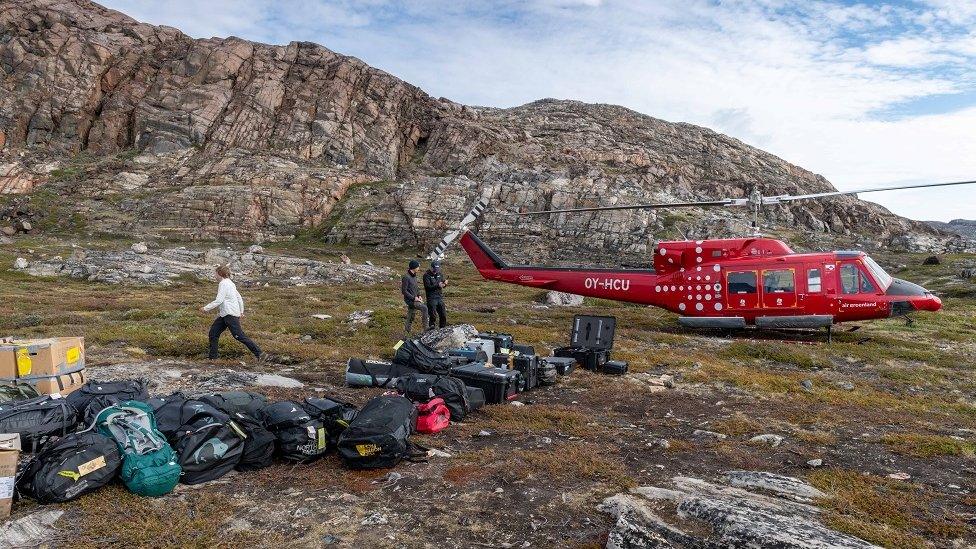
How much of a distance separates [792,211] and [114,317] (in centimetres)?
8221

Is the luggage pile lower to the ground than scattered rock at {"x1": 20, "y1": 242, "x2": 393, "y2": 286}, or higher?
lower

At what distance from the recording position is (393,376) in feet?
32.0

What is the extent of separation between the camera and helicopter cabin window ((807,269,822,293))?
15454 millimetres

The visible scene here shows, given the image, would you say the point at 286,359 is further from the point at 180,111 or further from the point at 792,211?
the point at 792,211

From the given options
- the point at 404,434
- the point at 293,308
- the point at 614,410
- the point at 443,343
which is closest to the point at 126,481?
the point at 404,434

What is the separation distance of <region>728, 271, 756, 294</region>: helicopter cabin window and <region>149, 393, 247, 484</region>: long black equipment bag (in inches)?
575

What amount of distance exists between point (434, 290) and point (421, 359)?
19.3 ft

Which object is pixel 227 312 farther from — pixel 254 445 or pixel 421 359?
pixel 254 445

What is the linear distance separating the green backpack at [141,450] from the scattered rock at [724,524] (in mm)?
A: 4278

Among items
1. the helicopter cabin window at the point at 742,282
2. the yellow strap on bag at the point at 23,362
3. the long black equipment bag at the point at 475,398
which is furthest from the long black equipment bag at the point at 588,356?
the yellow strap on bag at the point at 23,362

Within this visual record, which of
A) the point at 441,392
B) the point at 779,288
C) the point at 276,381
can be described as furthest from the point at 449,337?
the point at 779,288

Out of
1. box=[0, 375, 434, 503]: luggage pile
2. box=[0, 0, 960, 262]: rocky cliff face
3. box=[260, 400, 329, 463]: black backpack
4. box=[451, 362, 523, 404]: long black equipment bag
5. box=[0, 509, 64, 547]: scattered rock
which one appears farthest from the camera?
box=[0, 0, 960, 262]: rocky cliff face

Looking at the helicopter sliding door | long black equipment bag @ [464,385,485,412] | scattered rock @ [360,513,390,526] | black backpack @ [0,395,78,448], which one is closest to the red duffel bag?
long black equipment bag @ [464,385,485,412]

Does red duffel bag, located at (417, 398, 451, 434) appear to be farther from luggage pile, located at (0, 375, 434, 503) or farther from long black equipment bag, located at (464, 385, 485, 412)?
long black equipment bag, located at (464, 385, 485, 412)
